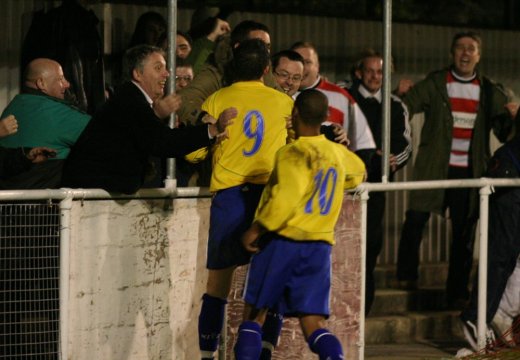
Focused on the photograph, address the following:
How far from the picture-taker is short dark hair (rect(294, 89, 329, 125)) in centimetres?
909

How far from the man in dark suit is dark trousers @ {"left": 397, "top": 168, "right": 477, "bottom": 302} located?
13.6ft

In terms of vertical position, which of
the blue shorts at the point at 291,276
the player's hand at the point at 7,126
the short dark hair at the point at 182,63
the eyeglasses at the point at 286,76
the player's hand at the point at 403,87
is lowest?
the blue shorts at the point at 291,276

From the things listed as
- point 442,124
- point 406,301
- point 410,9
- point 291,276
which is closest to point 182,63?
point 291,276

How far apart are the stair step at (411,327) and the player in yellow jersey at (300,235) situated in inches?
120

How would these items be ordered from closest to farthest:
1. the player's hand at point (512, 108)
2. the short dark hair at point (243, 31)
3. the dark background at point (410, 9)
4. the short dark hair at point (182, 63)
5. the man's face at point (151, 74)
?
1. the man's face at point (151, 74)
2. the short dark hair at point (243, 31)
3. the short dark hair at point (182, 63)
4. the player's hand at point (512, 108)
5. the dark background at point (410, 9)

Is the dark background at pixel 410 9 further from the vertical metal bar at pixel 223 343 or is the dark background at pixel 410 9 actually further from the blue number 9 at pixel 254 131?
the vertical metal bar at pixel 223 343

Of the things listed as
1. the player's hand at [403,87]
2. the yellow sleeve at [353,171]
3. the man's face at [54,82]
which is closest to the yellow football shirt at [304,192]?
the yellow sleeve at [353,171]

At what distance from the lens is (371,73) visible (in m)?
12.3

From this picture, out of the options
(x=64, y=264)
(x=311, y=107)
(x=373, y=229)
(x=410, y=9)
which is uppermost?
(x=410, y=9)

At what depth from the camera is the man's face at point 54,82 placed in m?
9.71

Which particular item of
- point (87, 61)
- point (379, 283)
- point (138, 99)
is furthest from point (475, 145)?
point (138, 99)

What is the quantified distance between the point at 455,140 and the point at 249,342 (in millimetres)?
4535

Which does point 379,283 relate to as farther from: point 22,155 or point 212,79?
point 22,155

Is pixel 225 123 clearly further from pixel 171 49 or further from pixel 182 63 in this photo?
pixel 182 63
